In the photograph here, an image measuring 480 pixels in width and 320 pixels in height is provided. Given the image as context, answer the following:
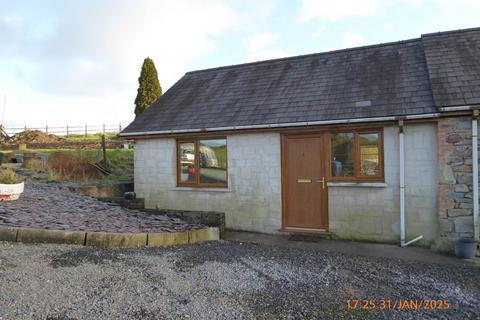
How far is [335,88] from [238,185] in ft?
12.1

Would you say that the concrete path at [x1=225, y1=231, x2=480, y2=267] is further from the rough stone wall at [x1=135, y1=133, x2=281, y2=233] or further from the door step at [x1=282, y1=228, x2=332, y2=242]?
the rough stone wall at [x1=135, y1=133, x2=281, y2=233]

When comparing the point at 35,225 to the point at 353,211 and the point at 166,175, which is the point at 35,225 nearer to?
the point at 166,175

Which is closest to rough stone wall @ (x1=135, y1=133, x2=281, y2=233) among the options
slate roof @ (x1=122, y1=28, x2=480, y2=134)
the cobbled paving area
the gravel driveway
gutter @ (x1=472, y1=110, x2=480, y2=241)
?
slate roof @ (x1=122, y1=28, x2=480, y2=134)

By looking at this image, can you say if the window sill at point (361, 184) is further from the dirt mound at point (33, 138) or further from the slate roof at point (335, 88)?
the dirt mound at point (33, 138)

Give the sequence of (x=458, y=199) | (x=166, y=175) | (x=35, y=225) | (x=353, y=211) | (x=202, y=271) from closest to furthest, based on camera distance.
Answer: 1. (x=202, y=271)
2. (x=35, y=225)
3. (x=458, y=199)
4. (x=353, y=211)
5. (x=166, y=175)

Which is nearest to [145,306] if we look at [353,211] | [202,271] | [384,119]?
[202,271]

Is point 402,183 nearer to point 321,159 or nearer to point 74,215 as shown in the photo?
point 321,159

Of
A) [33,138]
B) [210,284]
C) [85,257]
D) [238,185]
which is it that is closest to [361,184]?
[238,185]

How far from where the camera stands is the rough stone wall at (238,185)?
9070mm

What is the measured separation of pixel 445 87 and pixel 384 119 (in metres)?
1.43

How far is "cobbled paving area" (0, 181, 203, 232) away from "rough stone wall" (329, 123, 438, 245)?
11.9 ft

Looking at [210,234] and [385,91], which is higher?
[385,91]

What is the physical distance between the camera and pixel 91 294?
4324mm

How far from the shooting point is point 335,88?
363 inches
